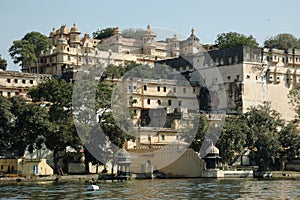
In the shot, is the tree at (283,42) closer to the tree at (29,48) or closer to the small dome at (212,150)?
the tree at (29,48)

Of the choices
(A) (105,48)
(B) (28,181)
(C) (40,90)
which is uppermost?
(A) (105,48)

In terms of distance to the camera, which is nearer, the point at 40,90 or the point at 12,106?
the point at 12,106

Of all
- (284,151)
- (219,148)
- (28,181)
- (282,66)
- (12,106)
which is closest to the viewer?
(28,181)

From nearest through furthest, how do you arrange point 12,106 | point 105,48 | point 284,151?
point 12,106, point 284,151, point 105,48

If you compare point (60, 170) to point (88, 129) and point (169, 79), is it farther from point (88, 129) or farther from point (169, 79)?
point (169, 79)

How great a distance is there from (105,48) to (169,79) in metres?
16.6

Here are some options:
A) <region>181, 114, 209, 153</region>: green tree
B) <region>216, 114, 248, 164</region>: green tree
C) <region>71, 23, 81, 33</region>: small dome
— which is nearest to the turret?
<region>71, 23, 81, 33</region>: small dome

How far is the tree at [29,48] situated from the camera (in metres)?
83.9

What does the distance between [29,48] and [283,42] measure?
35398mm

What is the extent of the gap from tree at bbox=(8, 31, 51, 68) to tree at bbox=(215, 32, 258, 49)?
945 inches

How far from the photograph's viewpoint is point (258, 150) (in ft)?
205

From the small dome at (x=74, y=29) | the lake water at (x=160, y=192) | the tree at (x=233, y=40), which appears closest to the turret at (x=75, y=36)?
the small dome at (x=74, y=29)

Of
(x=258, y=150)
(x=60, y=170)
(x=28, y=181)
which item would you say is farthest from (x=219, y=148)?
(x=28, y=181)

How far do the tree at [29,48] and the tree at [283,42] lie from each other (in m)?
31.1
